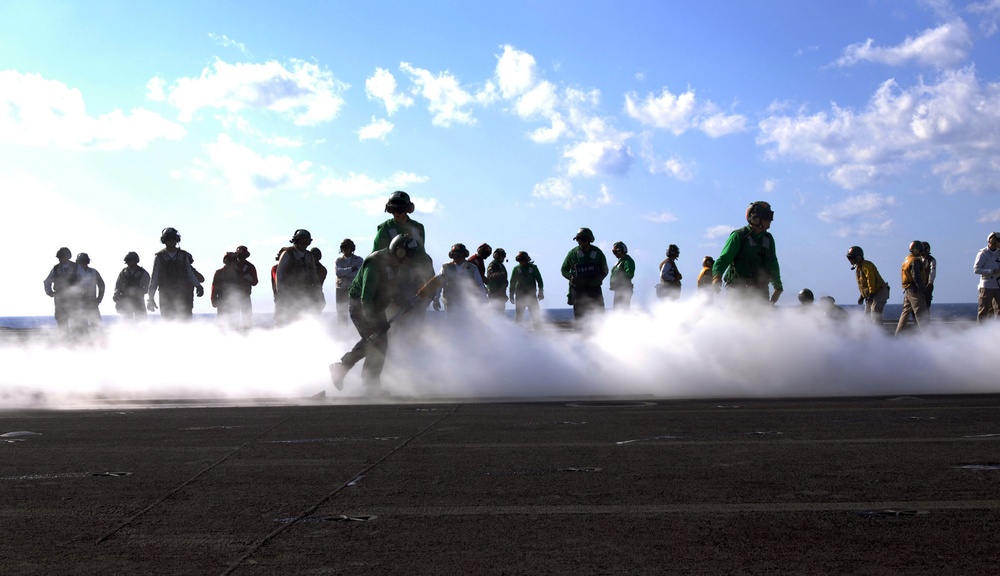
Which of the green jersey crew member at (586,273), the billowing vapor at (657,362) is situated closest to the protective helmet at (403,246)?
the billowing vapor at (657,362)

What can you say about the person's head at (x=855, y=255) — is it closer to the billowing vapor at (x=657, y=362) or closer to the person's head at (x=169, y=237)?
the billowing vapor at (x=657, y=362)

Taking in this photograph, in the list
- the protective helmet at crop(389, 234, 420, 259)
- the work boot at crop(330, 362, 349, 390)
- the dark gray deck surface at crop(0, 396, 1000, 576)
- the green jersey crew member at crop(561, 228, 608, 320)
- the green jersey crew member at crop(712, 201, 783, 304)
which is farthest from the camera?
the green jersey crew member at crop(561, 228, 608, 320)

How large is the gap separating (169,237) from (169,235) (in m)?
0.03

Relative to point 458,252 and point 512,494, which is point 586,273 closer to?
point 458,252

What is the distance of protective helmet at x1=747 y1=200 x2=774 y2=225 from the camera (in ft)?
37.4

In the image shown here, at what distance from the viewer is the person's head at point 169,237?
14828 millimetres

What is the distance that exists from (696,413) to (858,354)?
3212mm

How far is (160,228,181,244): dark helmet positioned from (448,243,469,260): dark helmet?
14.2 ft

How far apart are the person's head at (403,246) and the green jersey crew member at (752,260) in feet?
11.4

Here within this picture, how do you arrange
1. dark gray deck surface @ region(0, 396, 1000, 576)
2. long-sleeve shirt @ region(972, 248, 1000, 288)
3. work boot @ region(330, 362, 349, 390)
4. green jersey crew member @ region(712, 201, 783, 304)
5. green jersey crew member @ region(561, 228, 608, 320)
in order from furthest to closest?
long-sleeve shirt @ region(972, 248, 1000, 288) < green jersey crew member @ region(561, 228, 608, 320) < green jersey crew member @ region(712, 201, 783, 304) < work boot @ region(330, 362, 349, 390) < dark gray deck surface @ region(0, 396, 1000, 576)

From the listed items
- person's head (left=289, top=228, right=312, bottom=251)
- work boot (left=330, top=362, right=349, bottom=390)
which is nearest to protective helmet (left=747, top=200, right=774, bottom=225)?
work boot (left=330, top=362, right=349, bottom=390)

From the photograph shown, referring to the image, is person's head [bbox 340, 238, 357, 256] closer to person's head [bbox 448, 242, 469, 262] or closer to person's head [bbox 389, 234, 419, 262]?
person's head [bbox 448, 242, 469, 262]

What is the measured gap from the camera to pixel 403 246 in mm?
10234

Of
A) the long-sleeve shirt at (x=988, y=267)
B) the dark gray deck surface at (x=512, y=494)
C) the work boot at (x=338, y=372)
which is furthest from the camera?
the long-sleeve shirt at (x=988, y=267)
